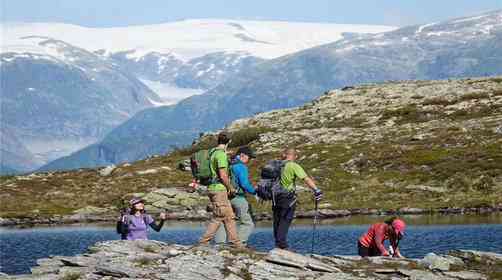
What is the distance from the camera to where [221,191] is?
35281 mm

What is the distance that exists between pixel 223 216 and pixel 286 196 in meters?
→ 2.52

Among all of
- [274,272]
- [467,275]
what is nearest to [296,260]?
[274,272]

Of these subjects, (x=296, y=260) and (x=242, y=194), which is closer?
(x=296, y=260)

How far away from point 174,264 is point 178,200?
70.9 metres

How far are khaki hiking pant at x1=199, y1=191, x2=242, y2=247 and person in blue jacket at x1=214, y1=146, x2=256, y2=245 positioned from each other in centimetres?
47

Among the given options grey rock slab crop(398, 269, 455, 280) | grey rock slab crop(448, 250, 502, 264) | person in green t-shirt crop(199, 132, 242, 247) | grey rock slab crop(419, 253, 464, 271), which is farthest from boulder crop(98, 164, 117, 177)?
grey rock slab crop(398, 269, 455, 280)

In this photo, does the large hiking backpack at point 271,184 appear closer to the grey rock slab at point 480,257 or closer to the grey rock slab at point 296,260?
the grey rock slab at point 296,260

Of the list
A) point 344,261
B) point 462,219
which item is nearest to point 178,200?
point 462,219

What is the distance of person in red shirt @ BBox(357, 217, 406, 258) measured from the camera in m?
35.3

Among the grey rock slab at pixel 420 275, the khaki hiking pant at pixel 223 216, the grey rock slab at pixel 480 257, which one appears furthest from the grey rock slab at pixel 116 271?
the grey rock slab at pixel 480 257

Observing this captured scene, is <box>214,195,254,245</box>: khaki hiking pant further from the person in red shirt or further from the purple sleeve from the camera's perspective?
the person in red shirt

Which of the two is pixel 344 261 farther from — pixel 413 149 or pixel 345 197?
pixel 413 149

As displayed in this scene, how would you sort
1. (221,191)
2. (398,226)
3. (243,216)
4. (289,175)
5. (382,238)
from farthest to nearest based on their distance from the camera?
(243,216), (382,238), (289,175), (221,191), (398,226)

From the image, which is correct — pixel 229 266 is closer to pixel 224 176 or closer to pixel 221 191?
pixel 221 191
